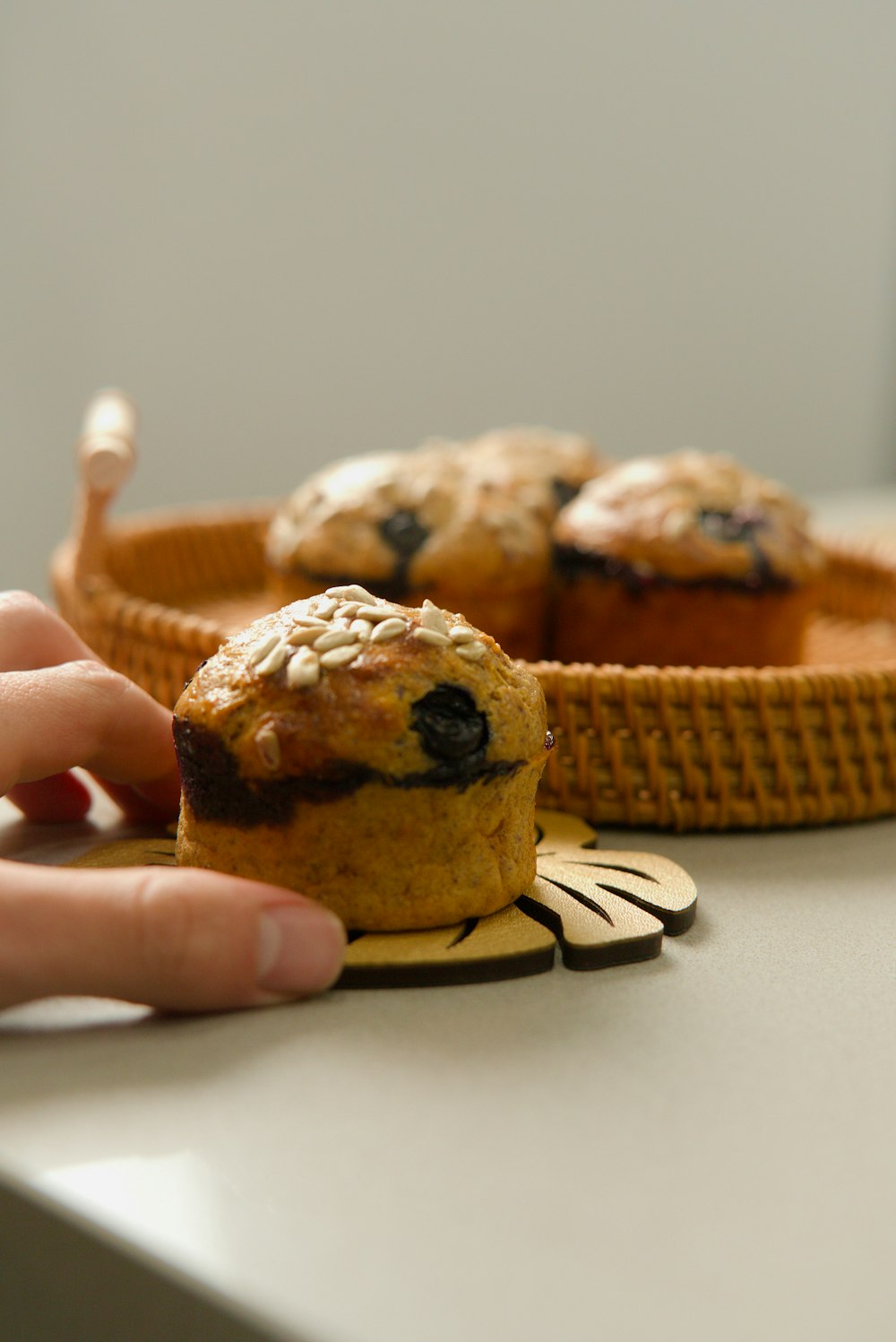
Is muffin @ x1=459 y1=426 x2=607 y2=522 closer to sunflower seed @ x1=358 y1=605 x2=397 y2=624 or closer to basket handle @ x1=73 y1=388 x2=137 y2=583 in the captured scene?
basket handle @ x1=73 y1=388 x2=137 y2=583

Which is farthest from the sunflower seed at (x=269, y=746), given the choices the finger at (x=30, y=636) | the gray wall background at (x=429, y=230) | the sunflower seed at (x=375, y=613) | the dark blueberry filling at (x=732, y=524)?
the gray wall background at (x=429, y=230)

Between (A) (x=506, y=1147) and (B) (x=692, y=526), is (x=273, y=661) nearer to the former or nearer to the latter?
(A) (x=506, y=1147)

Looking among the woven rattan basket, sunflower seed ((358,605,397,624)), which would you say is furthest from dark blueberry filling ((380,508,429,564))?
sunflower seed ((358,605,397,624))

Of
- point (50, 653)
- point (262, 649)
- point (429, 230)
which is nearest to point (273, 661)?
point (262, 649)

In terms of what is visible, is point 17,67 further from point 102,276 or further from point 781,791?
point 781,791

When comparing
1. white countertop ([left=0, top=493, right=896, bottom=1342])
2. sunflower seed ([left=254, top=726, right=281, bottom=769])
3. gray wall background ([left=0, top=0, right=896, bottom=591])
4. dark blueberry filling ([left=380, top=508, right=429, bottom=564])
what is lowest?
white countertop ([left=0, top=493, right=896, bottom=1342])

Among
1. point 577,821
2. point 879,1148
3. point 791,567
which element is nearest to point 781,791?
point 577,821

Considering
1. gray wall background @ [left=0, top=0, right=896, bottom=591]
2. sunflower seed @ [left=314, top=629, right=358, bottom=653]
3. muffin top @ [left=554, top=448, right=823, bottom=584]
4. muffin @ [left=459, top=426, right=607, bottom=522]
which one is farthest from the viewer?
gray wall background @ [left=0, top=0, right=896, bottom=591]
